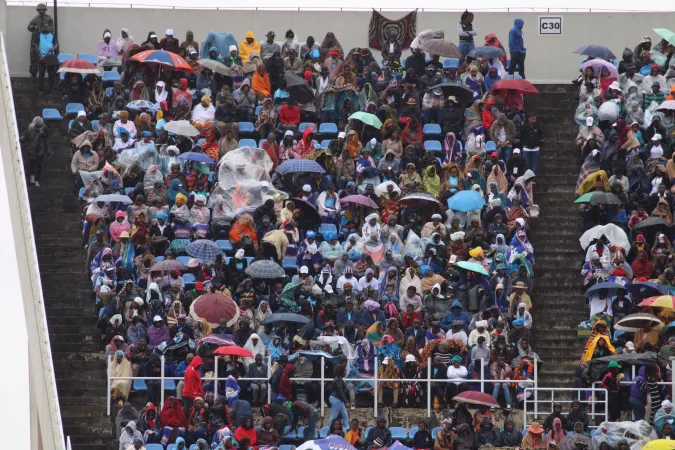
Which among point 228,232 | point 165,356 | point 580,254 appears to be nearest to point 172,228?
point 228,232

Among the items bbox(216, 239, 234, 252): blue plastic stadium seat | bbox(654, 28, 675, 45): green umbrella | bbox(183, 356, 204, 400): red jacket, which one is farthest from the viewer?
bbox(654, 28, 675, 45): green umbrella

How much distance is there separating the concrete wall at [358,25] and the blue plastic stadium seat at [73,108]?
3801 mm

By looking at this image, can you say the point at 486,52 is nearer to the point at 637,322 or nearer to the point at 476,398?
the point at 637,322

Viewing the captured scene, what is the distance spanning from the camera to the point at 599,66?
53188mm

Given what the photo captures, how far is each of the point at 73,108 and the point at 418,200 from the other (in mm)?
8515

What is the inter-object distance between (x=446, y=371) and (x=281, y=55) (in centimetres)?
1181

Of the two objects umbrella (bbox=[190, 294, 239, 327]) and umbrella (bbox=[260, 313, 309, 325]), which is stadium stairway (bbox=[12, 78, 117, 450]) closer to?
umbrella (bbox=[190, 294, 239, 327])

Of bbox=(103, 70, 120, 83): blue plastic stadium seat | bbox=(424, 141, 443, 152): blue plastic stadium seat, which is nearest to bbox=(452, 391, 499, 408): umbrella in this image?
bbox=(424, 141, 443, 152): blue plastic stadium seat

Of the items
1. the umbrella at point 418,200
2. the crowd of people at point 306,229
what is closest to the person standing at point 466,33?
the crowd of people at point 306,229

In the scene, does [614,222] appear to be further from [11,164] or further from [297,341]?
[11,164]

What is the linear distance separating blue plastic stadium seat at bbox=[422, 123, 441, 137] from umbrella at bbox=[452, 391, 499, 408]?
31.7ft

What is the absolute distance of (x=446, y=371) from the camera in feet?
147

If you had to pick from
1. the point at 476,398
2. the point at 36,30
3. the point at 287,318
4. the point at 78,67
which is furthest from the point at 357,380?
the point at 36,30

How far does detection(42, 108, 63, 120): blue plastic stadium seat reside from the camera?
52.2 metres
